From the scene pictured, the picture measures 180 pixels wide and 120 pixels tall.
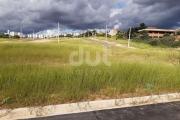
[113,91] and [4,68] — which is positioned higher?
[4,68]

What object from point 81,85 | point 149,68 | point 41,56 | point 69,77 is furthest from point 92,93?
point 41,56

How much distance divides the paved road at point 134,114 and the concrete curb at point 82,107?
0.72 feet

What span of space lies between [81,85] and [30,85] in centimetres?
129

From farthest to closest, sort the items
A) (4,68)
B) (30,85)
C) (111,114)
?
(4,68)
(30,85)
(111,114)

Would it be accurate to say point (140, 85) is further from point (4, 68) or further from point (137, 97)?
point (4, 68)

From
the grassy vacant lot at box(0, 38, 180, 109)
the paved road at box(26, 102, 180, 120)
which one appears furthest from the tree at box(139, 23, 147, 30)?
the paved road at box(26, 102, 180, 120)

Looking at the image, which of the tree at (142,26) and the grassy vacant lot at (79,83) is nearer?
the grassy vacant lot at (79,83)

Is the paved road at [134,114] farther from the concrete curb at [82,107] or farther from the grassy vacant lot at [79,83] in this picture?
the grassy vacant lot at [79,83]

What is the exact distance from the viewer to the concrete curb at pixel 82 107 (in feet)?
11.8

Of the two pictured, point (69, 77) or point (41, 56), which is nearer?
point (69, 77)

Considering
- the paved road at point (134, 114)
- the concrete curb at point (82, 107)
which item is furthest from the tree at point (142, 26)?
the paved road at point (134, 114)

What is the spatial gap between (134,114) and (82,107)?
3.70 ft

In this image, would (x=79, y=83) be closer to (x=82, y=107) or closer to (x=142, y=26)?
(x=82, y=107)

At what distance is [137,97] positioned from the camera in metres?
4.79
